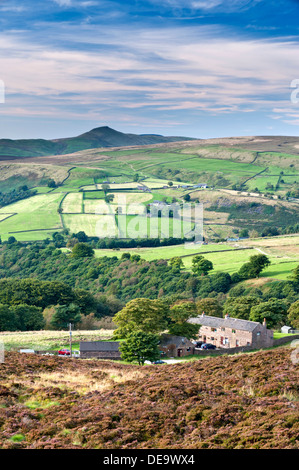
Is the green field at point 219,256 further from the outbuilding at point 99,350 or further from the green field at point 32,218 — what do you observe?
the outbuilding at point 99,350

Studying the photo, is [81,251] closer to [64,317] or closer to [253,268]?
[253,268]

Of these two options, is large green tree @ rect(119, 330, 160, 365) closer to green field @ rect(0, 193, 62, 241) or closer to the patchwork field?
the patchwork field

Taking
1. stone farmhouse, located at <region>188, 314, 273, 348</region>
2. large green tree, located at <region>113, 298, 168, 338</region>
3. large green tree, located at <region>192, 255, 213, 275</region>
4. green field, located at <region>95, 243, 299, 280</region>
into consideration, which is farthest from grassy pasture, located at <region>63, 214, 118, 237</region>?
large green tree, located at <region>113, 298, 168, 338</region>

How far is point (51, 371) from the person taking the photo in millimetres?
20688

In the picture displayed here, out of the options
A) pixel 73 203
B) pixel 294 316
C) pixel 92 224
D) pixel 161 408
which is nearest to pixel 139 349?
pixel 161 408

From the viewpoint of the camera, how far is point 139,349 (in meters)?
33.3

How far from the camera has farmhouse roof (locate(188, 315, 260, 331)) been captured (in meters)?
42.4

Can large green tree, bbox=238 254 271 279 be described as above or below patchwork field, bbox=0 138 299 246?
below

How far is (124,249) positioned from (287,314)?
204 ft

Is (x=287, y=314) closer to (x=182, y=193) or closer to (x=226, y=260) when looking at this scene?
(x=226, y=260)
